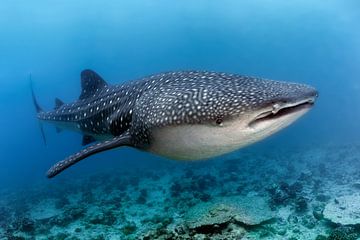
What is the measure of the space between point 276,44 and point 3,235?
125941 mm

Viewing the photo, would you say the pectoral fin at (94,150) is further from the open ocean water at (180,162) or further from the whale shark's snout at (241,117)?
the open ocean water at (180,162)

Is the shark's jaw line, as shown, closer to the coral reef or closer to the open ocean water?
the open ocean water

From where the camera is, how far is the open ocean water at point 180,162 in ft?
37.1

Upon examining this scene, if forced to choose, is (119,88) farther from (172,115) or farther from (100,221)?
(100,221)

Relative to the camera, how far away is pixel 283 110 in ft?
14.4

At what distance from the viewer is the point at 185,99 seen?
18.0ft

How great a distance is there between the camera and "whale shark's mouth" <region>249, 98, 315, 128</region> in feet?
14.2

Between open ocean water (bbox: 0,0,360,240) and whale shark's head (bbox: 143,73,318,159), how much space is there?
4261 mm

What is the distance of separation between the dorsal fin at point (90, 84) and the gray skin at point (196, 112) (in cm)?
152

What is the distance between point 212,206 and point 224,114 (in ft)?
24.7

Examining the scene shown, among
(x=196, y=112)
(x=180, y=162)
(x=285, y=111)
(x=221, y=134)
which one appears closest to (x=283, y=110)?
(x=285, y=111)

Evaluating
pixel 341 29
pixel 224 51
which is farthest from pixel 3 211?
pixel 224 51

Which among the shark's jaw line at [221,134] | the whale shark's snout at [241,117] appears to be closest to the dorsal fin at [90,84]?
the shark's jaw line at [221,134]

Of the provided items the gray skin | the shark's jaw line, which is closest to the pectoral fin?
the gray skin
